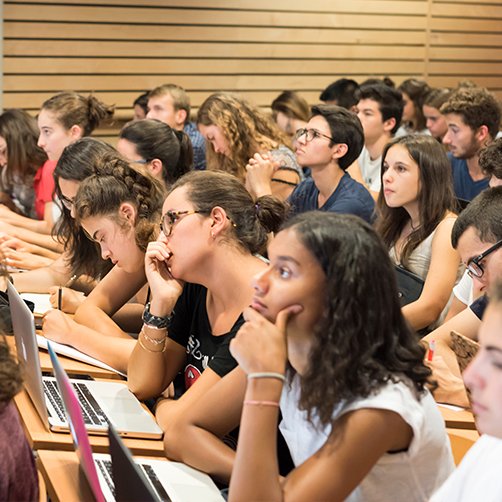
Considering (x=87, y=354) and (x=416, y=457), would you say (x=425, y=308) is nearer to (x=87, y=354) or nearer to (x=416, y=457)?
(x=87, y=354)

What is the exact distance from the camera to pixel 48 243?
14.6ft

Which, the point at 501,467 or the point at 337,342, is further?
the point at 337,342

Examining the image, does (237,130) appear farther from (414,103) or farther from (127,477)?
(127,477)

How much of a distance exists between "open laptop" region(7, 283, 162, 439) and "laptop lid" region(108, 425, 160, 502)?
645 mm

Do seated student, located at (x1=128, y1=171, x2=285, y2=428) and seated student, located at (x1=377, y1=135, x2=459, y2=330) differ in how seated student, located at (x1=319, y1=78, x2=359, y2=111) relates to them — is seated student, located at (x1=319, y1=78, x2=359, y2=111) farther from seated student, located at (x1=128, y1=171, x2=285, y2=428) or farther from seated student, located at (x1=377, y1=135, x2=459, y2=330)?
seated student, located at (x1=128, y1=171, x2=285, y2=428)

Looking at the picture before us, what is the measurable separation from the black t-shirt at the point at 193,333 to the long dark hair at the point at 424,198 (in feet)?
4.31

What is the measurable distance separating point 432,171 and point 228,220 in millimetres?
1564

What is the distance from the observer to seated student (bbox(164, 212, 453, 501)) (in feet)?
5.22

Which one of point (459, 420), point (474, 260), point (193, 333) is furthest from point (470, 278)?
point (193, 333)

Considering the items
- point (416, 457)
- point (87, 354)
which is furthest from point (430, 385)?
point (87, 354)

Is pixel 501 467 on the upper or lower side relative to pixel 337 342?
lower

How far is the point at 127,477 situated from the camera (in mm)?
1445

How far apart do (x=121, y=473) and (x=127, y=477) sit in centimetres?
5

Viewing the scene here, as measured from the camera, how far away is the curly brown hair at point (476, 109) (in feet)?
17.1
